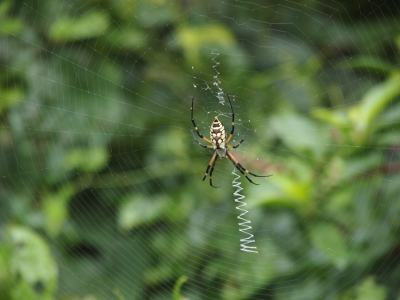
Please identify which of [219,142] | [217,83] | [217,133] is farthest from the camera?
[219,142]

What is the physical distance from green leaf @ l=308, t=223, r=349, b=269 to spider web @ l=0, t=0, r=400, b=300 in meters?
0.21

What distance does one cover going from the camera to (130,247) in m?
3.27

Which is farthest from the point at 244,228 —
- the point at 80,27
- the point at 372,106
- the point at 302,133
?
the point at 80,27

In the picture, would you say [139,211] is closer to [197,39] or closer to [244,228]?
[244,228]

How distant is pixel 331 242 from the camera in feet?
8.13

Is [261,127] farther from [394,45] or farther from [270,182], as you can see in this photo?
[394,45]

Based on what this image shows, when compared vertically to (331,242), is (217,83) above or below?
above

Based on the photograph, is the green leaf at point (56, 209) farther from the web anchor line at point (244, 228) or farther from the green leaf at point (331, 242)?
the green leaf at point (331, 242)

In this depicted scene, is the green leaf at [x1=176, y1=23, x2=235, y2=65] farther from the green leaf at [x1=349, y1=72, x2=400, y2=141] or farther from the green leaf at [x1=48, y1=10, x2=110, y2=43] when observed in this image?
the green leaf at [x1=349, y1=72, x2=400, y2=141]

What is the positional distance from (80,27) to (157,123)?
89cm

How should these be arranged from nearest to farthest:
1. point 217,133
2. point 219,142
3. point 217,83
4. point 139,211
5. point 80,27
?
1. point 139,211
2. point 80,27
3. point 217,83
4. point 217,133
5. point 219,142

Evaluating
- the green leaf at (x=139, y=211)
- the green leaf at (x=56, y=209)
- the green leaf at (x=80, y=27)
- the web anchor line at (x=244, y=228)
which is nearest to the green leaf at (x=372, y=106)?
the web anchor line at (x=244, y=228)

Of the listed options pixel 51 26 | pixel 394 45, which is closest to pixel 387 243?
pixel 394 45

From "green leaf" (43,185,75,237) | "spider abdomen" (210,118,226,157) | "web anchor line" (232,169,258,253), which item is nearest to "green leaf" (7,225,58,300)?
"green leaf" (43,185,75,237)
